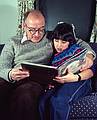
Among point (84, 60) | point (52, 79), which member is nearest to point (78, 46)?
point (84, 60)

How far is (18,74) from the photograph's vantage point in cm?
171

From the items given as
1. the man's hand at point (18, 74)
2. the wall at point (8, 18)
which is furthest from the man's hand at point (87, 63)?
the wall at point (8, 18)

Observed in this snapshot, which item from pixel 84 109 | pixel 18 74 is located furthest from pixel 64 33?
pixel 84 109

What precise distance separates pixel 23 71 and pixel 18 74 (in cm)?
4

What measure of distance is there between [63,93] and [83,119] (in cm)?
24

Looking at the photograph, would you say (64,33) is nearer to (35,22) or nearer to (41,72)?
(35,22)

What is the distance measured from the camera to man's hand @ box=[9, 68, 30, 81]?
5.55 ft

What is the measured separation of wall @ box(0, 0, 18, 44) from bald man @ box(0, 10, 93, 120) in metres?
0.95

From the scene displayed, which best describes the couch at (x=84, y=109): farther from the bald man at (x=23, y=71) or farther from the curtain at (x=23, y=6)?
the curtain at (x=23, y=6)

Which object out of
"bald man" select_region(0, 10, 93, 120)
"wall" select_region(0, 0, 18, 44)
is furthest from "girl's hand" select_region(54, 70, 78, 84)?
"wall" select_region(0, 0, 18, 44)

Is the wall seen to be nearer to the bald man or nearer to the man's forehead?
the bald man

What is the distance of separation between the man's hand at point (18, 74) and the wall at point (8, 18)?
1.18 meters

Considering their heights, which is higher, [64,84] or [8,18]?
[8,18]

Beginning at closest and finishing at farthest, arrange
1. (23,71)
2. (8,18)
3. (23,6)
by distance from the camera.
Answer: (23,71), (23,6), (8,18)
